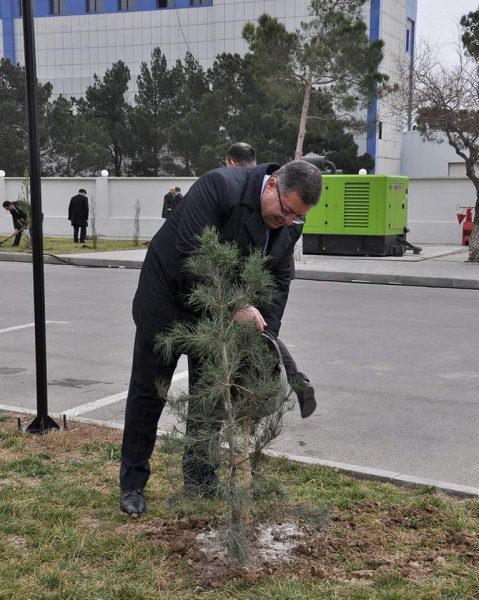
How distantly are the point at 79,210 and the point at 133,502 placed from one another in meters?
20.7

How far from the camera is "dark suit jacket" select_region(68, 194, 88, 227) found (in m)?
23.5

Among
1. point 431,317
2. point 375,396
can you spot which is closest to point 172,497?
point 375,396

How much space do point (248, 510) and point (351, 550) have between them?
50cm

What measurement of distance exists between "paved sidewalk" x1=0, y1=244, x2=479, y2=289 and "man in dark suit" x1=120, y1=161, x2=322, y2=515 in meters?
11.4

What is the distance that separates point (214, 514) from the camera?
353 cm

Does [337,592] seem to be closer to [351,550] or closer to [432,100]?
[351,550]

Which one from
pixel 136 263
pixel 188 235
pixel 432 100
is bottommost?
pixel 136 263

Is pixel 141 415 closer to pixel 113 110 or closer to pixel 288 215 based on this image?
pixel 288 215

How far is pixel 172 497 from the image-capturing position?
3307mm

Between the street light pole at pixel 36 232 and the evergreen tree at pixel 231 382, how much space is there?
1.92 meters

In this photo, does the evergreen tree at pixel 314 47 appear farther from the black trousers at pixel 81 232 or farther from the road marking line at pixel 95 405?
the road marking line at pixel 95 405

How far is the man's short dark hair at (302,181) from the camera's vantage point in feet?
10.2

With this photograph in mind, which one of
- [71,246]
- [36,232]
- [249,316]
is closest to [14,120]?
[71,246]

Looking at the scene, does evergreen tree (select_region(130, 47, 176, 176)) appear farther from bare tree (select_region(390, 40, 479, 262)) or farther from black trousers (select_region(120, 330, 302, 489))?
black trousers (select_region(120, 330, 302, 489))
